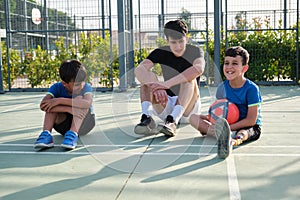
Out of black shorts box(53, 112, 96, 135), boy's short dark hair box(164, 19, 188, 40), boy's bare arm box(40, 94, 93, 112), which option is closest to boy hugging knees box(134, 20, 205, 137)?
boy's short dark hair box(164, 19, 188, 40)

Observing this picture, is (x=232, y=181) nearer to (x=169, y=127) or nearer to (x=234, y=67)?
(x=169, y=127)

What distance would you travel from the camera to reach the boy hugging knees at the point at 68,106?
372 cm

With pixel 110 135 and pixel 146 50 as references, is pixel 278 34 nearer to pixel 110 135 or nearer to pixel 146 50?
pixel 146 50

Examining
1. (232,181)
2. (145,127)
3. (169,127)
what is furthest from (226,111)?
(232,181)

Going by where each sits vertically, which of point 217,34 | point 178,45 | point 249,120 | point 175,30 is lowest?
point 249,120

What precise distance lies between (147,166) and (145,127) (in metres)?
1.04

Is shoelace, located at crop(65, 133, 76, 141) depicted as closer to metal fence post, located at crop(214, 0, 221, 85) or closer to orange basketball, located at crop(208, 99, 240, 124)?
orange basketball, located at crop(208, 99, 240, 124)

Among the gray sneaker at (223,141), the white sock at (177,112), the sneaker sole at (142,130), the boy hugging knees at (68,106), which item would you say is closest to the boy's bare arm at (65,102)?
the boy hugging knees at (68,106)

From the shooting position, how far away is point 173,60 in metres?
4.61

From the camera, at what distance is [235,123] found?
387cm

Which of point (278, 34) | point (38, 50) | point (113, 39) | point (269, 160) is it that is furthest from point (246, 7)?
point (269, 160)

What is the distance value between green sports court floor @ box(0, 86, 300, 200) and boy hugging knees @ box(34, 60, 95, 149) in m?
0.12

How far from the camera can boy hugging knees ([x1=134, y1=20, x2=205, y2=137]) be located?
164 inches

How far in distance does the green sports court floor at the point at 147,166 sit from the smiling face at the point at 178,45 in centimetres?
84
